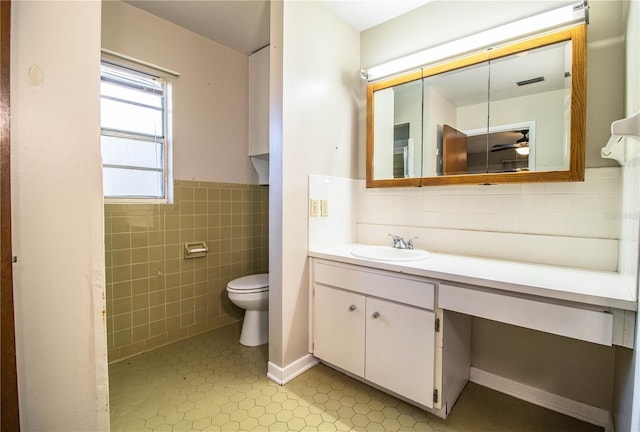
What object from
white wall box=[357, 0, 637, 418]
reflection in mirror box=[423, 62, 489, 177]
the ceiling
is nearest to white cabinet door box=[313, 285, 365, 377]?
white wall box=[357, 0, 637, 418]

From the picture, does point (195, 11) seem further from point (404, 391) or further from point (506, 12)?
point (404, 391)

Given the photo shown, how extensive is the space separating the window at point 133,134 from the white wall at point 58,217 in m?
1.42

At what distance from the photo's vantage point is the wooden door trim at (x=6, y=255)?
642 mm

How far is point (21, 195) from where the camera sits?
27.0 inches

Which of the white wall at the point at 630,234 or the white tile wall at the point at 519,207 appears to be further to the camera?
the white tile wall at the point at 519,207

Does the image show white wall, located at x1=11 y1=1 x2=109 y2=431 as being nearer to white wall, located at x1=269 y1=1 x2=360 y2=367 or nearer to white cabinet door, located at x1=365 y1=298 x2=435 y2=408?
white wall, located at x1=269 y1=1 x2=360 y2=367

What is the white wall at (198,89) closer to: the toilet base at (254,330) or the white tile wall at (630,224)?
the toilet base at (254,330)

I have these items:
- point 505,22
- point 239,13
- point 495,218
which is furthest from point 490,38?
point 239,13

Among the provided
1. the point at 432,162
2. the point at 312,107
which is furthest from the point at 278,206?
the point at 432,162

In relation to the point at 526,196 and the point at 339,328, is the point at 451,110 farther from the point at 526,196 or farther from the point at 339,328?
the point at 339,328

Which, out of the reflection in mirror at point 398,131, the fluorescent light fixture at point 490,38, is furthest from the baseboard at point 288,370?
the fluorescent light fixture at point 490,38

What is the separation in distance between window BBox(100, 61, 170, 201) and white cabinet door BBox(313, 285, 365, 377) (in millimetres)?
1476

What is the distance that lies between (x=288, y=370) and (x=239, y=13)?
2.45 meters

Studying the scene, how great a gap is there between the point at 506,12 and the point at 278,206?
5.70ft
